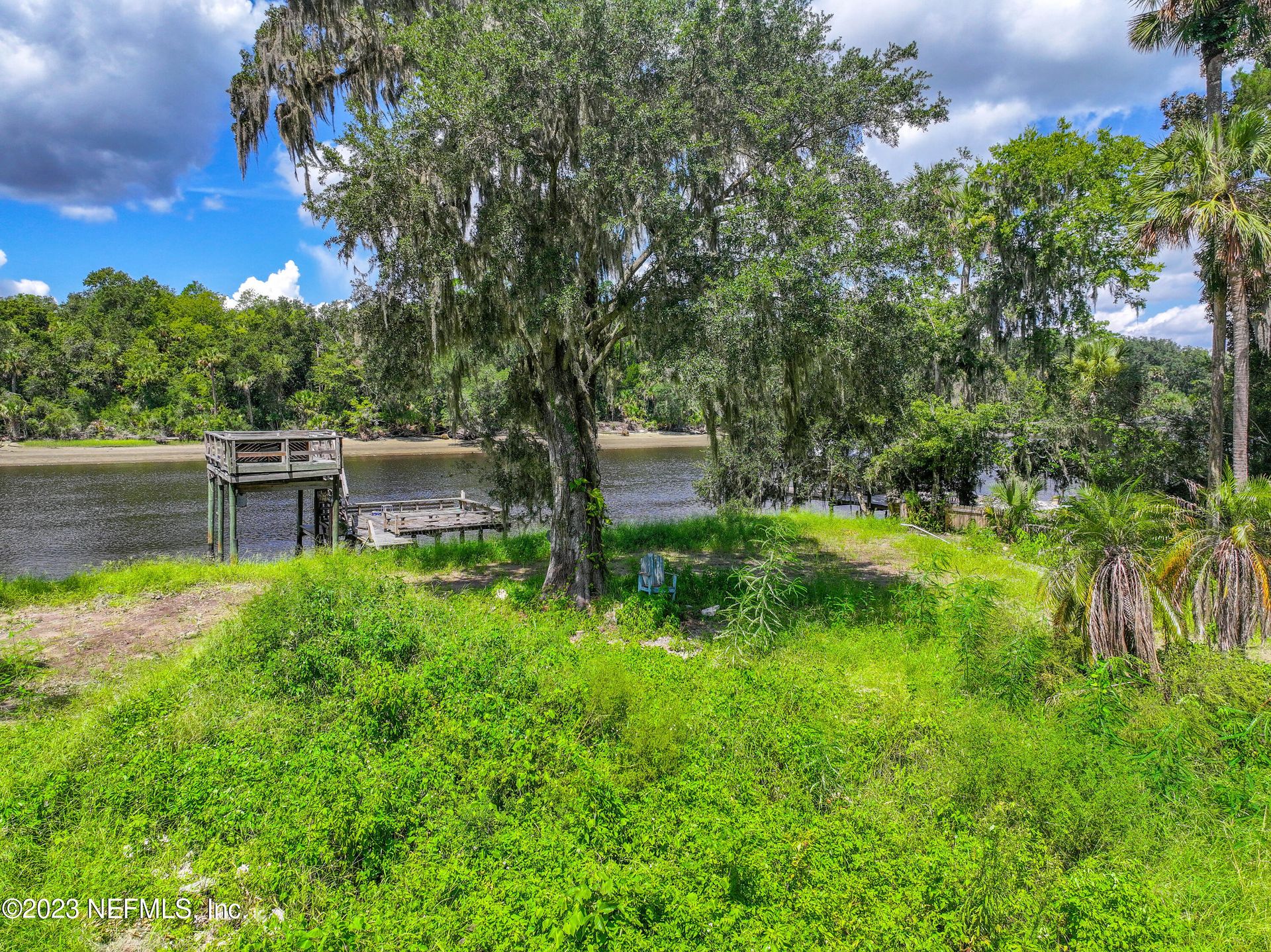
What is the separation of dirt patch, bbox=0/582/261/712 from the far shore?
96.5ft

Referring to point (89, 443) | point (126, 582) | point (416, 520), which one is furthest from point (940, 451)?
point (89, 443)

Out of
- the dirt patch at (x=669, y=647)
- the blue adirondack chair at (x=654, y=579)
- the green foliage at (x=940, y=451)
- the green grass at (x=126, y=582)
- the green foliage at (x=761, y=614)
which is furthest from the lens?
the green foliage at (x=940, y=451)

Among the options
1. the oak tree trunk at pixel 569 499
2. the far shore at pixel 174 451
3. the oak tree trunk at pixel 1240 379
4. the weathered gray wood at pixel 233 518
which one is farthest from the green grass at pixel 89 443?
the oak tree trunk at pixel 1240 379

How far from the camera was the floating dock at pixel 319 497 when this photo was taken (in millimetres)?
18125

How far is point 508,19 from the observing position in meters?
9.98

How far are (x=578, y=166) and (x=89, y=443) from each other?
2494 inches

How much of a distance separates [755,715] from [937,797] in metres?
1.51

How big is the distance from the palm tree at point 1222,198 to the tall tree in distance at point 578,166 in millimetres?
4466

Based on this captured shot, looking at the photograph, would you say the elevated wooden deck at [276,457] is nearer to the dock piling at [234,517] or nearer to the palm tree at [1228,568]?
the dock piling at [234,517]

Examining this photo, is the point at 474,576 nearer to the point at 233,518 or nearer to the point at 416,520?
the point at 416,520

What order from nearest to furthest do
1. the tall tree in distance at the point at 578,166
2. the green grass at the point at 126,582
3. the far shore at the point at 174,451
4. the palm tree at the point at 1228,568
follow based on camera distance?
the palm tree at the point at 1228,568 < the tall tree in distance at the point at 578,166 < the green grass at the point at 126,582 < the far shore at the point at 174,451

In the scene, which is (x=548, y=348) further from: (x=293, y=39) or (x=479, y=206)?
(x=293, y=39)

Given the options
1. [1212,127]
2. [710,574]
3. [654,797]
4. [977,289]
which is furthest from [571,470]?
[977,289]

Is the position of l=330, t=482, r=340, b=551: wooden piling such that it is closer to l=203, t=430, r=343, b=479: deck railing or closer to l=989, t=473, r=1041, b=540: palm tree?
l=203, t=430, r=343, b=479: deck railing
